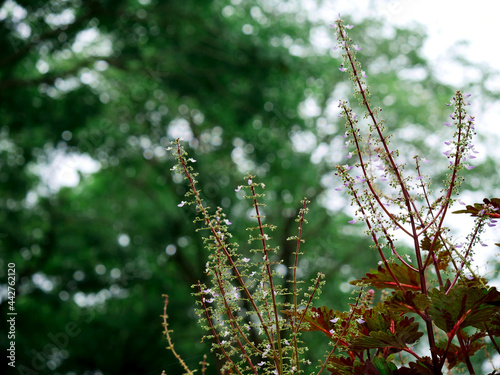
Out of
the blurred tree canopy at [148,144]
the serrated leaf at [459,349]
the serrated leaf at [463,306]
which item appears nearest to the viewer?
the serrated leaf at [463,306]

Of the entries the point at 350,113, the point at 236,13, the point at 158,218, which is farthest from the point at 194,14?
the point at 350,113

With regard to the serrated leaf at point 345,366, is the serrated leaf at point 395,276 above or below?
above

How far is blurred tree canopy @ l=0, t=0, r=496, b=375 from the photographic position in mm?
7801

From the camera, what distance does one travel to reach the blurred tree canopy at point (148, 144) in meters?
7.80

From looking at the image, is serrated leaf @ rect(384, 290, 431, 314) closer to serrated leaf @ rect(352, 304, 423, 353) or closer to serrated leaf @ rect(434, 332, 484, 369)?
serrated leaf @ rect(352, 304, 423, 353)

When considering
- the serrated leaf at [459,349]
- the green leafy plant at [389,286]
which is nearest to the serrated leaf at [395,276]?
the green leafy plant at [389,286]

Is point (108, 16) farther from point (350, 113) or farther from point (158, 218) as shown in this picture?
point (350, 113)

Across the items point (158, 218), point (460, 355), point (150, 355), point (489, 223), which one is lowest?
point (460, 355)

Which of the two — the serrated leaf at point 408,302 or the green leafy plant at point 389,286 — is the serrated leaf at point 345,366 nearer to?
the green leafy plant at point 389,286

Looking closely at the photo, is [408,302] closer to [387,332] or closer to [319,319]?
[387,332]

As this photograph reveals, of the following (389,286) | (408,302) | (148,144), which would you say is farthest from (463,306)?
(148,144)

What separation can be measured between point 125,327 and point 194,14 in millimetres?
5595

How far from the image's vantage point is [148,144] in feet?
33.9

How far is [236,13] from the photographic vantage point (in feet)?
32.0
